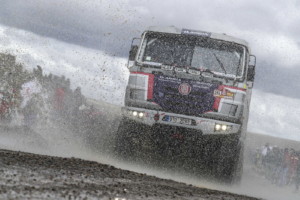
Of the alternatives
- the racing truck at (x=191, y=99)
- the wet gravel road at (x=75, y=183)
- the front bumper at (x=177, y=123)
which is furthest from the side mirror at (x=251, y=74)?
the wet gravel road at (x=75, y=183)

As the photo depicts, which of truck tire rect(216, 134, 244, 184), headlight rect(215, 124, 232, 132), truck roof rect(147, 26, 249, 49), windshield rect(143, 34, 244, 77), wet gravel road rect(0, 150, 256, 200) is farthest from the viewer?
truck roof rect(147, 26, 249, 49)

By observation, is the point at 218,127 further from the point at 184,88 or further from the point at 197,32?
the point at 197,32

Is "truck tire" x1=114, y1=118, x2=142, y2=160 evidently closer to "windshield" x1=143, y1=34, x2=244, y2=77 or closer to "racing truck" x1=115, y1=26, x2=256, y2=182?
"racing truck" x1=115, y1=26, x2=256, y2=182

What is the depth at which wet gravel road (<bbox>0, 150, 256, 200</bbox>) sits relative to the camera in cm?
552

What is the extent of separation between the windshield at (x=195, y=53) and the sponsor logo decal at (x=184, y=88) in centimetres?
46

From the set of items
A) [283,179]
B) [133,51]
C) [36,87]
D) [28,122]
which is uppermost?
[133,51]

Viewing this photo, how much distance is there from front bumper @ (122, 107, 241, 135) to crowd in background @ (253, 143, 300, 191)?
9.03 meters

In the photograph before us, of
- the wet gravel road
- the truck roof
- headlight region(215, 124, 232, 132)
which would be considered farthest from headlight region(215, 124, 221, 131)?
the wet gravel road

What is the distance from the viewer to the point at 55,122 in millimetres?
15570

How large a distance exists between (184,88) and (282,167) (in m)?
10.7

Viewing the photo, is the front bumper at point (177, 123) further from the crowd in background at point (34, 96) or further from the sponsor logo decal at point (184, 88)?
the crowd in background at point (34, 96)

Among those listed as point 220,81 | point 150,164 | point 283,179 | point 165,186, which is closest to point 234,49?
point 220,81

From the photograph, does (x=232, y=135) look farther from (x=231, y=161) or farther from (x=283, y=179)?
(x=283, y=179)

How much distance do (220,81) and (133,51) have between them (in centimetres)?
198
